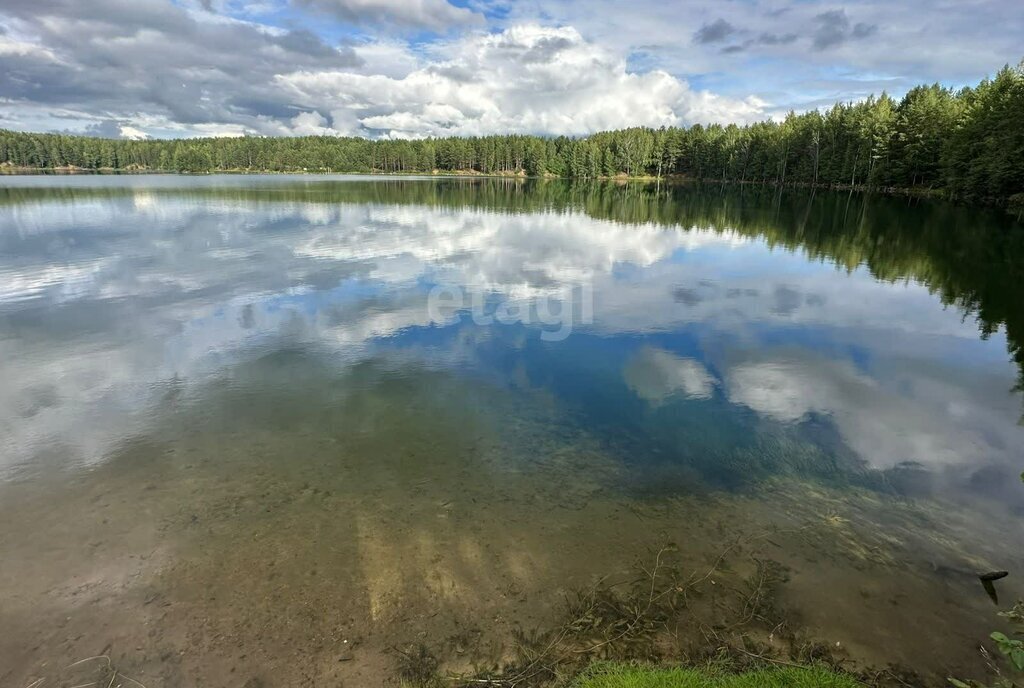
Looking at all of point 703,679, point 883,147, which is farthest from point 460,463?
point 883,147

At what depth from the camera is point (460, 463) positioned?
10.6 meters

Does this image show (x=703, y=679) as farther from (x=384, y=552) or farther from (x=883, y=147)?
(x=883, y=147)

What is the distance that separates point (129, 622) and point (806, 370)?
17.0 metres

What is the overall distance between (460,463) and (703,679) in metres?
5.91

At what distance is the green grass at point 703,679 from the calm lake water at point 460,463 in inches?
26.8

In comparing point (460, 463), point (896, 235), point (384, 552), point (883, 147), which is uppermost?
point (883, 147)

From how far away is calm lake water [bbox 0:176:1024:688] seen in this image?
6777 mm

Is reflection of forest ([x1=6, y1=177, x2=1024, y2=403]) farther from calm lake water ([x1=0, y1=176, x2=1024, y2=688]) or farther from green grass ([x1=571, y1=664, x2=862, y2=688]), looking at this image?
green grass ([x1=571, y1=664, x2=862, y2=688])

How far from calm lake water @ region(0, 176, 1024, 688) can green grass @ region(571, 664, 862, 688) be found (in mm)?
681

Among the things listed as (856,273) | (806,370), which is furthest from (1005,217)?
(806,370)

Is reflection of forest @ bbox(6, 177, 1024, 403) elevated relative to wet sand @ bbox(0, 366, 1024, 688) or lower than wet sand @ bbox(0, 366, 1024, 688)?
elevated

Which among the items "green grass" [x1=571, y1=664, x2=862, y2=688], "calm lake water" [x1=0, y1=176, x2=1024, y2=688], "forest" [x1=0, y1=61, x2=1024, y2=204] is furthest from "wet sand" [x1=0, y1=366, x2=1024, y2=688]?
"forest" [x1=0, y1=61, x2=1024, y2=204]

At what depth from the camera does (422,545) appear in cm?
813

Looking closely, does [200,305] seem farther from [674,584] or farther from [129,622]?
[674,584]
